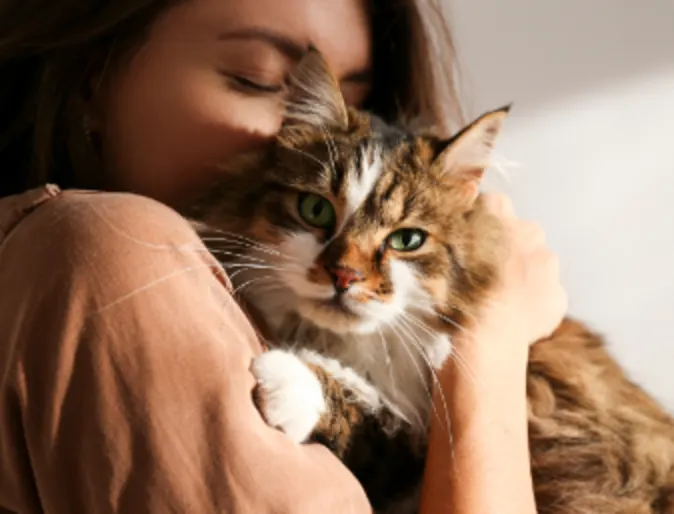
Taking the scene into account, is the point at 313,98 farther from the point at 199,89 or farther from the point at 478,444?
the point at 478,444

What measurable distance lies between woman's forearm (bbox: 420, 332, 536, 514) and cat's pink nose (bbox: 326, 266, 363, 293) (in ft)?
0.71

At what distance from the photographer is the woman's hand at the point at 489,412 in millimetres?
925

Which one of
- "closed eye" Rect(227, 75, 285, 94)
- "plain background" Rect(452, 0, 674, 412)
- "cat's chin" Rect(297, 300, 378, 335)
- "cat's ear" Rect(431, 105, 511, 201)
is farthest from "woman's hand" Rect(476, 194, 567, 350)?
"plain background" Rect(452, 0, 674, 412)

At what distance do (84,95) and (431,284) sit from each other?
0.72m

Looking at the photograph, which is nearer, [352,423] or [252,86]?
[352,423]

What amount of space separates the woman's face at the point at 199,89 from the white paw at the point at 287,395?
0.42m

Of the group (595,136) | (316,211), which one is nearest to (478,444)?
(316,211)

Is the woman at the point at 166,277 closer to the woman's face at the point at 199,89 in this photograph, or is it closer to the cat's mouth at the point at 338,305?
the woman's face at the point at 199,89

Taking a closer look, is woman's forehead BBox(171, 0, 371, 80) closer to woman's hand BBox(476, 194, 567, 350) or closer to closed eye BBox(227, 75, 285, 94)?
closed eye BBox(227, 75, 285, 94)

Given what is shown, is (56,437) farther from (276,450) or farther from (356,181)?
(356,181)

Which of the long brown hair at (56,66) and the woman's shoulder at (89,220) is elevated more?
the long brown hair at (56,66)

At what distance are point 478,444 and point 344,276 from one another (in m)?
0.30

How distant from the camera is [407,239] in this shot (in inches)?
42.3

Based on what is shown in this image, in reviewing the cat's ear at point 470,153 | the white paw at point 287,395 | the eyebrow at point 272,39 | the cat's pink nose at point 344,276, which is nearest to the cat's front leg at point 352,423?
the white paw at point 287,395
